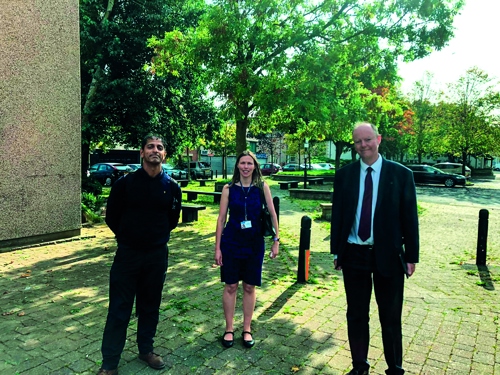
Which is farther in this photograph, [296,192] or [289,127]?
[296,192]

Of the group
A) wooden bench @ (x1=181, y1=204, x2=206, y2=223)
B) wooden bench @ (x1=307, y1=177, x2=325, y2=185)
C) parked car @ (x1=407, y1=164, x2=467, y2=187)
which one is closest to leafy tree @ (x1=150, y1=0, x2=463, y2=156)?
wooden bench @ (x1=181, y1=204, x2=206, y2=223)

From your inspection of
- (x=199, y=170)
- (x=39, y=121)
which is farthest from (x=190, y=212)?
(x=199, y=170)

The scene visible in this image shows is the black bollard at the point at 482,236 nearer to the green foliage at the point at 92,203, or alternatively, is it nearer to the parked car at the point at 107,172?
the green foliage at the point at 92,203

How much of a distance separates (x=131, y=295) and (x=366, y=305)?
6.12 ft

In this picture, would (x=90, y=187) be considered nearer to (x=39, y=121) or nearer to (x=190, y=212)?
(x=190, y=212)

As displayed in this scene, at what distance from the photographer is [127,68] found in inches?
589

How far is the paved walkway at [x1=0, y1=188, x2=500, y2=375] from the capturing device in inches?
135

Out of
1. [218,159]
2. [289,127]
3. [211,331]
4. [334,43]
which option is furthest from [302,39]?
[218,159]

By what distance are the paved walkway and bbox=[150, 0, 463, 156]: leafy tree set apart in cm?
474

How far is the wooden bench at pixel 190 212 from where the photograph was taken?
11.0 metres

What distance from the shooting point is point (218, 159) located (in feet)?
207

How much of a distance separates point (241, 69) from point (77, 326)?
23.7 ft

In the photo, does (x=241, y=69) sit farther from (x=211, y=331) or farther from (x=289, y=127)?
(x=211, y=331)

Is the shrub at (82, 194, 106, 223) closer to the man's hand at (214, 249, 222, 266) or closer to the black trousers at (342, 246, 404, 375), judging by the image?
the man's hand at (214, 249, 222, 266)
